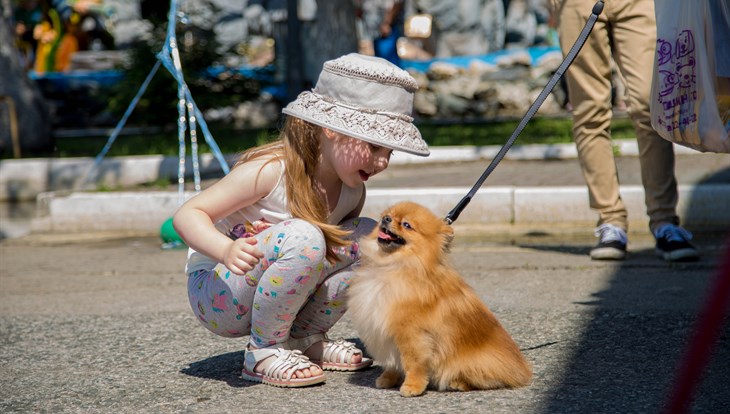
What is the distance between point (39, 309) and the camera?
14.7ft

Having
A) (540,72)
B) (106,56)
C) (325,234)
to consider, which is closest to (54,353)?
(325,234)

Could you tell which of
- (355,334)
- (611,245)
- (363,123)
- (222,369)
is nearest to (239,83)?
(611,245)

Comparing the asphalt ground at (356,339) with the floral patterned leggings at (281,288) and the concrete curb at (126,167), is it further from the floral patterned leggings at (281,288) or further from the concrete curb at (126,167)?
the concrete curb at (126,167)

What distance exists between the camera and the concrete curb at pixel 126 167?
8344 mm

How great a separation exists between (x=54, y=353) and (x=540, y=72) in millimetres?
10643

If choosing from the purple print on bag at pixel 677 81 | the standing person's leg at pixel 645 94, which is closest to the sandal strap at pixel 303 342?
the purple print on bag at pixel 677 81

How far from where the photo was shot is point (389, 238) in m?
2.80

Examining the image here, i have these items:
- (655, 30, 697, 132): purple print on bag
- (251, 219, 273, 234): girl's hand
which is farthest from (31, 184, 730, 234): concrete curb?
(251, 219, 273, 234): girl's hand

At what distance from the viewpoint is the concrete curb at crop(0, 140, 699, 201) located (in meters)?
8.34

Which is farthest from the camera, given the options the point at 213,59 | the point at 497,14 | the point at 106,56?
the point at 497,14

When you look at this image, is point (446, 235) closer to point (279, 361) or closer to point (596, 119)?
point (279, 361)

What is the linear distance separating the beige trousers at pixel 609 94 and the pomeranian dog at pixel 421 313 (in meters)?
2.31

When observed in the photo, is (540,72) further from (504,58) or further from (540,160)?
(540,160)

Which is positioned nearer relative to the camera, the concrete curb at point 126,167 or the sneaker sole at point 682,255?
the sneaker sole at point 682,255
